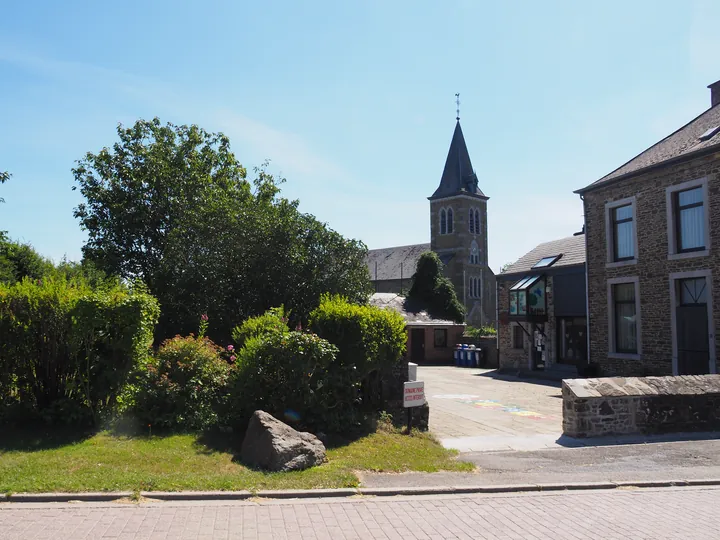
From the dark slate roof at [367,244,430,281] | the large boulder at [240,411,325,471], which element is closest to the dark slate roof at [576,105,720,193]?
the large boulder at [240,411,325,471]

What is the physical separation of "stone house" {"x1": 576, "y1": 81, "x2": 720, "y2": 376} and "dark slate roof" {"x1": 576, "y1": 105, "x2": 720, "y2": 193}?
51 millimetres

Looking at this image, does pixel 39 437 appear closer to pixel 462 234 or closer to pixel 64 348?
pixel 64 348

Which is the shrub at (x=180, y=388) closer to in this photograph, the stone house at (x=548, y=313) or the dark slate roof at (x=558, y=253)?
the stone house at (x=548, y=313)

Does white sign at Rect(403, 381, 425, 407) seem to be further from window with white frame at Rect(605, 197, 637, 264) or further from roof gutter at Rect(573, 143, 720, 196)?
window with white frame at Rect(605, 197, 637, 264)

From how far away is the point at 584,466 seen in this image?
933cm

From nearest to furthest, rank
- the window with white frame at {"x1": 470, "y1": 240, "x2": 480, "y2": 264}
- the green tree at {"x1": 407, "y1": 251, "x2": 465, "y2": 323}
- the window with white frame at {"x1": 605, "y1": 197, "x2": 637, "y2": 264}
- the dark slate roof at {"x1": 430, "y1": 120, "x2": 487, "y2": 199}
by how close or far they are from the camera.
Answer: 1. the window with white frame at {"x1": 605, "y1": 197, "x2": 637, "y2": 264}
2. the green tree at {"x1": 407, "y1": 251, "x2": 465, "y2": 323}
3. the dark slate roof at {"x1": 430, "y1": 120, "x2": 487, "y2": 199}
4. the window with white frame at {"x1": 470, "y1": 240, "x2": 480, "y2": 264}

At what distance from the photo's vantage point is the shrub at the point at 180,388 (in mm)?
9875

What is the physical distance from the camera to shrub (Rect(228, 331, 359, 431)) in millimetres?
10039

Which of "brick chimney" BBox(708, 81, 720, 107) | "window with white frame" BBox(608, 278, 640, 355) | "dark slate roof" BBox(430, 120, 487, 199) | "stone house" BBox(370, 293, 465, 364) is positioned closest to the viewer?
"window with white frame" BBox(608, 278, 640, 355)

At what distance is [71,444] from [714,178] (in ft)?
59.4

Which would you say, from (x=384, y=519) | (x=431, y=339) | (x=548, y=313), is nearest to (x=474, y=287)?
(x=431, y=339)

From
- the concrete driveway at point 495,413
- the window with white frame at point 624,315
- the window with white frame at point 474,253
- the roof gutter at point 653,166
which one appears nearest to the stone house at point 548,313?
the window with white frame at point 624,315

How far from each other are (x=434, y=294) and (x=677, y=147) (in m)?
24.3

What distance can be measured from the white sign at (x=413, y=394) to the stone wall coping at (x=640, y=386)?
10.0ft
